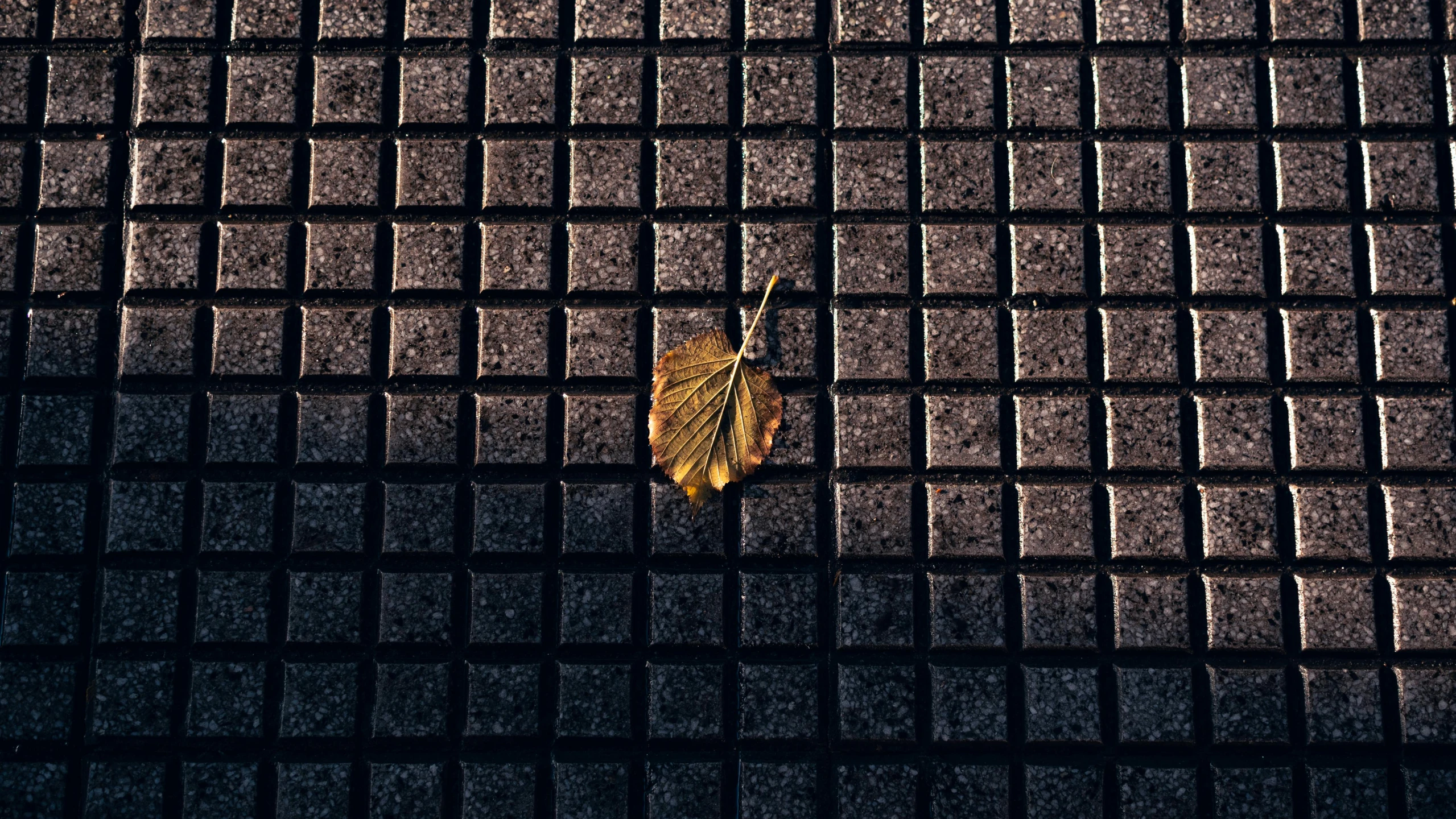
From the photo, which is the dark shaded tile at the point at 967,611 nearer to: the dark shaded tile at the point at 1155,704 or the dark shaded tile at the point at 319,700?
the dark shaded tile at the point at 1155,704

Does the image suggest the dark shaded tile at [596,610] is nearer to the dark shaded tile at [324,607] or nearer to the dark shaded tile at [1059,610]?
the dark shaded tile at [324,607]

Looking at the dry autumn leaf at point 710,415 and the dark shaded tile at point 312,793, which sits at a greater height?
the dry autumn leaf at point 710,415

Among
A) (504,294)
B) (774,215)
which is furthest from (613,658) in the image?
(774,215)

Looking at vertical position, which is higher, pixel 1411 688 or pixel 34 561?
A: pixel 34 561

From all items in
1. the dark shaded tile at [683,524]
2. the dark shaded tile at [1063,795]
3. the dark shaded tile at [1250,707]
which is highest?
the dark shaded tile at [683,524]

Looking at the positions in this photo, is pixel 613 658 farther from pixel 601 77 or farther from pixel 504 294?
pixel 601 77

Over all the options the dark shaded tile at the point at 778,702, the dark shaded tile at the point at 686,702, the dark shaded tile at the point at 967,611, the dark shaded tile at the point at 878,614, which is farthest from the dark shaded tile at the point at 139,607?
the dark shaded tile at the point at 967,611

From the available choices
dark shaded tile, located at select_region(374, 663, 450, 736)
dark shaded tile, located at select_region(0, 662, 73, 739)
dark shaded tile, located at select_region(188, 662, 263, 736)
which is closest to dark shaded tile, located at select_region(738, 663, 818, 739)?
dark shaded tile, located at select_region(374, 663, 450, 736)
